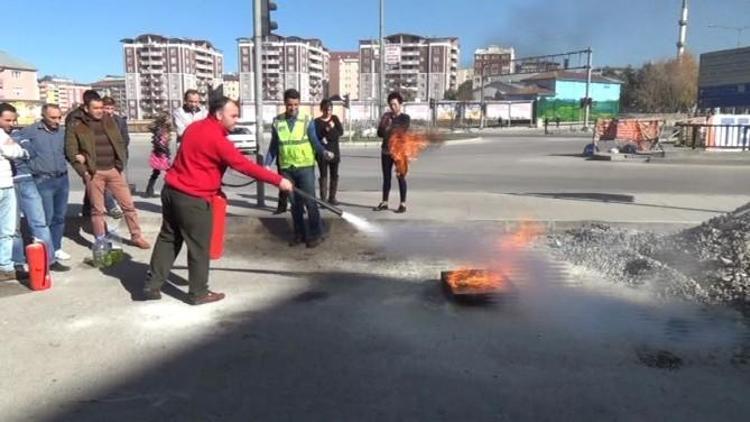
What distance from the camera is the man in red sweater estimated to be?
538 cm

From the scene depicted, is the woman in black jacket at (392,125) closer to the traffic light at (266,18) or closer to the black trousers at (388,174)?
the black trousers at (388,174)

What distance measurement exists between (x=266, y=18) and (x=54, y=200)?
422cm

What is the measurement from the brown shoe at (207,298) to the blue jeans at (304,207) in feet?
6.93

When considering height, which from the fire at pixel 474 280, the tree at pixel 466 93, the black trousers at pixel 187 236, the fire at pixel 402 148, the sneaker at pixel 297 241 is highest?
the tree at pixel 466 93

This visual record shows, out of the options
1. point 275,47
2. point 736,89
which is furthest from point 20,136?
point 275,47

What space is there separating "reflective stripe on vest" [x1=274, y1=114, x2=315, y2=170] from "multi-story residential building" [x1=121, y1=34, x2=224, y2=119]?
110809 mm

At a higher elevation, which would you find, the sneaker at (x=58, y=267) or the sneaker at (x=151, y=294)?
the sneaker at (x=151, y=294)

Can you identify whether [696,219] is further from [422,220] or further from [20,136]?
[20,136]

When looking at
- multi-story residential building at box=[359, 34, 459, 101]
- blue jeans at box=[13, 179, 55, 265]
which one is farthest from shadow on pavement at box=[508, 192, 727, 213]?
multi-story residential building at box=[359, 34, 459, 101]

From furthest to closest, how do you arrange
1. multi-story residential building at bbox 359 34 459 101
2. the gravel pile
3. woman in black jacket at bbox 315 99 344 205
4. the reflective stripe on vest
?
multi-story residential building at bbox 359 34 459 101 → woman in black jacket at bbox 315 99 344 205 → the reflective stripe on vest → the gravel pile

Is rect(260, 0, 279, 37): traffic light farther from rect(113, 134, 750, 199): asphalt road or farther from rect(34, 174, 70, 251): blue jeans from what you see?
rect(113, 134, 750, 199): asphalt road

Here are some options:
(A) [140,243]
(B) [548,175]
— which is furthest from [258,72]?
(B) [548,175]

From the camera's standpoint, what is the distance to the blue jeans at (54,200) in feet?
21.6

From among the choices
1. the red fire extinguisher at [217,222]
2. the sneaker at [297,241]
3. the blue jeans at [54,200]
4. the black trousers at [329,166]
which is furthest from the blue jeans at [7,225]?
the black trousers at [329,166]
